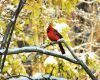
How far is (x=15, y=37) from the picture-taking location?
23.8ft

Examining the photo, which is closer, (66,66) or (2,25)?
(66,66)

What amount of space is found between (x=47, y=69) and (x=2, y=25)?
109 centimetres

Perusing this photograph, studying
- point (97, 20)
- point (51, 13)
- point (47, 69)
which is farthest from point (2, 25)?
point (97, 20)

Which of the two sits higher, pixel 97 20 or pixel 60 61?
pixel 60 61

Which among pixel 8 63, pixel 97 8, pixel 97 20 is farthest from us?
pixel 97 8

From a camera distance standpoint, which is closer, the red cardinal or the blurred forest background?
the red cardinal

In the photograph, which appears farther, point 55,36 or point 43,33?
point 43,33

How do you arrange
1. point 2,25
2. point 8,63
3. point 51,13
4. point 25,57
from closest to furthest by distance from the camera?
point 2,25 < point 8,63 < point 25,57 < point 51,13

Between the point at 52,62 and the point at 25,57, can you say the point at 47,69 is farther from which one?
the point at 25,57

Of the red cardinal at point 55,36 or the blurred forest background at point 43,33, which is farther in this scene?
the blurred forest background at point 43,33

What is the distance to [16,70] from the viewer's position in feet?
19.7

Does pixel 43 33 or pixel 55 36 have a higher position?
pixel 55 36

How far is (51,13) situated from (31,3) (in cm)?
248

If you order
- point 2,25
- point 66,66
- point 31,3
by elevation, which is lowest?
point 66,66
